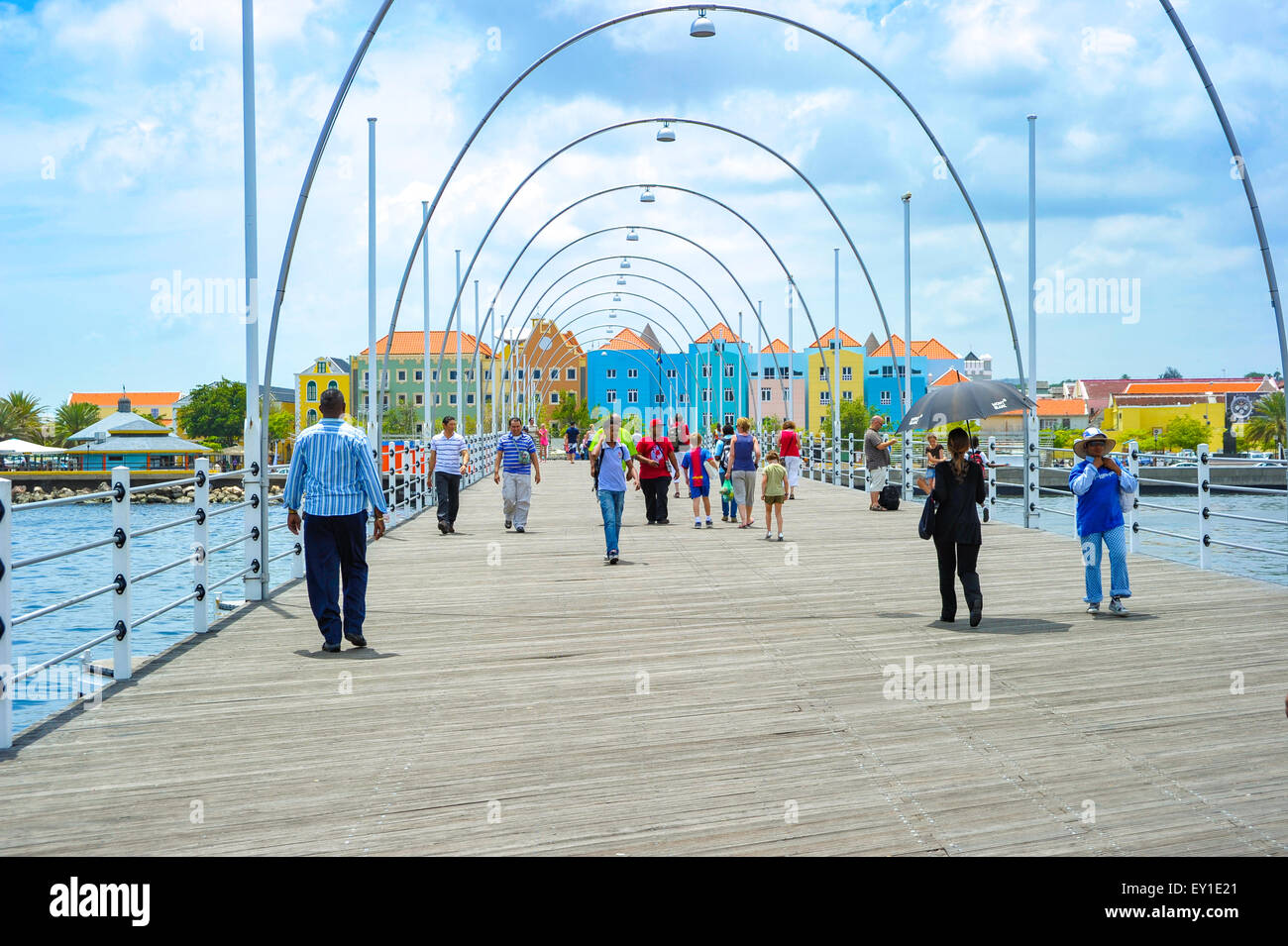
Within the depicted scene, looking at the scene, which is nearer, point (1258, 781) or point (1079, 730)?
point (1258, 781)

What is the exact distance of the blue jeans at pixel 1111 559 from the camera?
10469 mm

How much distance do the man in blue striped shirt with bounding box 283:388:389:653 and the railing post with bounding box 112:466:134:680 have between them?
4.32 feet

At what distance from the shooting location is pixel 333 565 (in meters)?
9.01

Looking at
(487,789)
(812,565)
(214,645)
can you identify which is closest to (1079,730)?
(487,789)

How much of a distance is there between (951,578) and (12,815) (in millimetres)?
7405

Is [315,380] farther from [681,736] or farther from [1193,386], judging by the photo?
[681,736]

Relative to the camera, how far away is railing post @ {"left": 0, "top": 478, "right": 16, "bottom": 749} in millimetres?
5965

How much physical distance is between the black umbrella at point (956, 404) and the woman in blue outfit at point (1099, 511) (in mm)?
999

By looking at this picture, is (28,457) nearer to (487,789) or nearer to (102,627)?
(102,627)

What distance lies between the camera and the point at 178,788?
543 cm

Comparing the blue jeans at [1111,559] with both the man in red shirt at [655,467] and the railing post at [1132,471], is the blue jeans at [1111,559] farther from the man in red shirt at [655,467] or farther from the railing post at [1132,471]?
the man in red shirt at [655,467]

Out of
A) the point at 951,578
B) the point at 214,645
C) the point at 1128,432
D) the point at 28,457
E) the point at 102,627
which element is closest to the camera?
the point at 214,645

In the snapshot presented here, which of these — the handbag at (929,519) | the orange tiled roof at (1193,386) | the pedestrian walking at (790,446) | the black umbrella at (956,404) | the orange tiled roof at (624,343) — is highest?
the orange tiled roof at (624,343)

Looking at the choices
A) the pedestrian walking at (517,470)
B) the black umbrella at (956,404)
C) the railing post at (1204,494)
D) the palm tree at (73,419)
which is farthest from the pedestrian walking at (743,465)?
the palm tree at (73,419)
